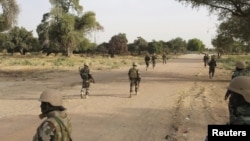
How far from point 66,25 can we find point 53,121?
6775 cm

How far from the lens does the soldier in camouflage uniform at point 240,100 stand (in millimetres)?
5229

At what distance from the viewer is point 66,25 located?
7181cm

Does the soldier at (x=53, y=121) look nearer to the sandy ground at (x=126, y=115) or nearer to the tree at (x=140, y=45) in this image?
the sandy ground at (x=126, y=115)

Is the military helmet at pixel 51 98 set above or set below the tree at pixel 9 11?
below

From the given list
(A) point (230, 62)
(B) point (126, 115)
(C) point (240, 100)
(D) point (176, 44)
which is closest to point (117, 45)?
(A) point (230, 62)

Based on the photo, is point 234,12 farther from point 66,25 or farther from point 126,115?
point 66,25

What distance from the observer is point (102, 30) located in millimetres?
78562

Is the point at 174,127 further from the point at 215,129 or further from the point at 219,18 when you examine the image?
the point at 219,18

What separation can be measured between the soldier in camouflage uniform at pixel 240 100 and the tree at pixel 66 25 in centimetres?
6737

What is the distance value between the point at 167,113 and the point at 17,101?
24.7ft

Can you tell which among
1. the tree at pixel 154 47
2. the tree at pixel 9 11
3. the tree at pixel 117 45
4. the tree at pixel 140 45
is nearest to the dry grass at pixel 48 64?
the tree at pixel 9 11

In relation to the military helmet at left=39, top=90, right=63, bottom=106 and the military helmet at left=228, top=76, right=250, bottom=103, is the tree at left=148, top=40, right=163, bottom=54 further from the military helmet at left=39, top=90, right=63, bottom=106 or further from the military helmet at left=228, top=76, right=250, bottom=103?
the military helmet at left=39, top=90, right=63, bottom=106

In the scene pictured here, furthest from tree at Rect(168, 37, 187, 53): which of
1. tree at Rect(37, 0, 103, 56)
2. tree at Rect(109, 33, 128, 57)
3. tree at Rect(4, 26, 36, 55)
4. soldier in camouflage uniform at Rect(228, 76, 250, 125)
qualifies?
soldier in camouflage uniform at Rect(228, 76, 250, 125)

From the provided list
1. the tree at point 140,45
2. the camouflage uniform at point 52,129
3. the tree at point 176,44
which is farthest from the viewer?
the tree at point 176,44
